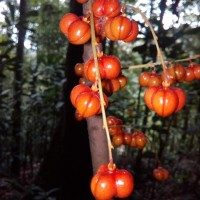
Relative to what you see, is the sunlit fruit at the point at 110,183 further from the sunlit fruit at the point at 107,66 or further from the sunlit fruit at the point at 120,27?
the sunlit fruit at the point at 120,27

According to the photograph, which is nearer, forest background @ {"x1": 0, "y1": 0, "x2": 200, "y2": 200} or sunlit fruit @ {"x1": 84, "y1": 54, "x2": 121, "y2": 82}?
sunlit fruit @ {"x1": 84, "y1": 54, "x2": 121, "y2": 82}

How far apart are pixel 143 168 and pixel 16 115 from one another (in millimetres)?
3188

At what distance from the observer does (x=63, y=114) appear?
4.19 metres

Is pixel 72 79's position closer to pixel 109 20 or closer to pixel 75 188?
pixel 75 188

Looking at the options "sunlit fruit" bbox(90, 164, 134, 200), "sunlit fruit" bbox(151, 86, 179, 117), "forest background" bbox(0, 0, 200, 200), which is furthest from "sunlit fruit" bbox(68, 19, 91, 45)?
"forest background" bbox(0, 0, 200, 200)

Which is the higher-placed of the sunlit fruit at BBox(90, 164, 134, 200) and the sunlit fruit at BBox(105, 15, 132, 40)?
the sunlit fruit at BBox(105, 15, 132, 40)

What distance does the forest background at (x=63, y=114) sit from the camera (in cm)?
380

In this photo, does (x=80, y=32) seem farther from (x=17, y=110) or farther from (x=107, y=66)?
(x=17, y=110)

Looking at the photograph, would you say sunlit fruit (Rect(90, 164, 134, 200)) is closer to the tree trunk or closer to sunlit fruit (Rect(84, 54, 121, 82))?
sunlit fruit (Rect(84, 54, 121, 82))

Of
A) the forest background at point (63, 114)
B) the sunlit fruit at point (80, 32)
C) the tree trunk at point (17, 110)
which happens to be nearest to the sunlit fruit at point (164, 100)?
the sunlit fruit at point (80, 32)

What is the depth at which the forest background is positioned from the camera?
3.80 metres

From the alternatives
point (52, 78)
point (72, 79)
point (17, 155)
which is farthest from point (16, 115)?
point (72, 79)

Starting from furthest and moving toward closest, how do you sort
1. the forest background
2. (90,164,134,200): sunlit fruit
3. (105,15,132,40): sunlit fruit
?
the forest background → (105,15,132,40): sunlit fruit → (90,164,134,200): sunlit fruit

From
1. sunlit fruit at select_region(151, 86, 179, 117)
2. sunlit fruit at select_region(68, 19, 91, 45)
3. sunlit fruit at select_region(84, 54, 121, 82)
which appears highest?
sunlit fruit at select_region(68, 19, 91, 45)
